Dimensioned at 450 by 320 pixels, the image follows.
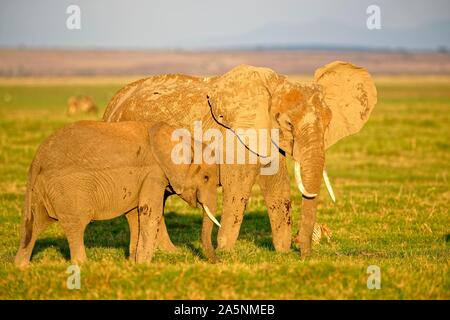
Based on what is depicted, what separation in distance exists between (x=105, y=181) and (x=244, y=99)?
270 cm

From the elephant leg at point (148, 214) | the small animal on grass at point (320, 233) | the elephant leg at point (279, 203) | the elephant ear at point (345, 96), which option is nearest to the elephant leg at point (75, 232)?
the elephant leg at point (148, 214)

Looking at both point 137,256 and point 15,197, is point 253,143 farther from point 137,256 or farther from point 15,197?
point 15,197

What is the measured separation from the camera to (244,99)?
1345 centimetres

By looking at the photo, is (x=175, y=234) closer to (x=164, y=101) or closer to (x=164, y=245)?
(x=164, y=245)

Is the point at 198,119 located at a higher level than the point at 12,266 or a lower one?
higher

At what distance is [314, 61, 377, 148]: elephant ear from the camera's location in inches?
542

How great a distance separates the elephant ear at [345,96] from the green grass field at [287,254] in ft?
5.95

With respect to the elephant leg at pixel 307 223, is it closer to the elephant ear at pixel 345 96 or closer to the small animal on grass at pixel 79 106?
the elephant ear at pixel 345 96

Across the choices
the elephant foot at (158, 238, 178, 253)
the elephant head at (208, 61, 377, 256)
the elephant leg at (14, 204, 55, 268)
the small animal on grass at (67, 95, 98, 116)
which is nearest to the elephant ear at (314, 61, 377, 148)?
the elephant head at (208, 61, 377, 256)

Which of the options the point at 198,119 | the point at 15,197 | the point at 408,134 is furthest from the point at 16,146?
the point at 198,119

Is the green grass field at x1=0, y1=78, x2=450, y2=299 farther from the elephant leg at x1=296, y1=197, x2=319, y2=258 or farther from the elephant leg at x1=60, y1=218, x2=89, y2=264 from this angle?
the elephant leg at x1=60, y1=218, x2=89, y2=264

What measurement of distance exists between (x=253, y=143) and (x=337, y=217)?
4.91 m
